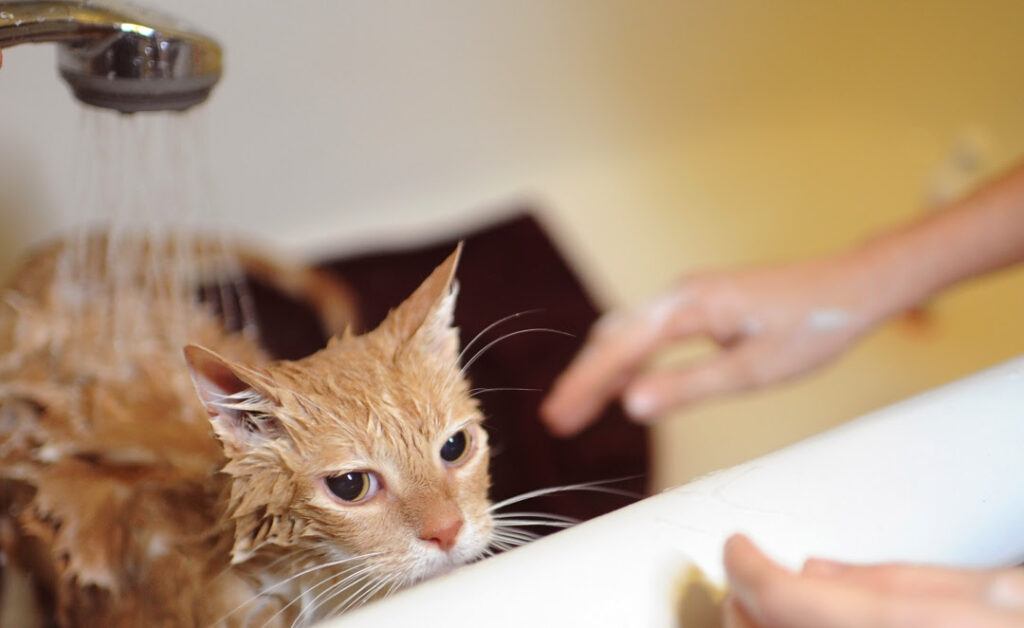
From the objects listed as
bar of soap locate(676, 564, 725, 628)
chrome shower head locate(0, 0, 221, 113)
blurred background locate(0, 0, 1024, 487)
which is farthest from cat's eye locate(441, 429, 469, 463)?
blurred background locate(0, 0, 1024, 487)

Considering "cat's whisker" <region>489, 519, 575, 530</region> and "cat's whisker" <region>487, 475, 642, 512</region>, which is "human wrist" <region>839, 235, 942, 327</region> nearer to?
"cat's whisker" <region>487, 475, 642, 512</region>

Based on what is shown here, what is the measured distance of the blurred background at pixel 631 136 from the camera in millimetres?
1057

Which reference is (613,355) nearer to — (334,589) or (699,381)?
(699,381)

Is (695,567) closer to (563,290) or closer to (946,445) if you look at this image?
(946,445)

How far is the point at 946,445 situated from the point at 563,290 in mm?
564

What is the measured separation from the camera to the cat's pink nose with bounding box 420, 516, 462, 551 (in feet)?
1.52

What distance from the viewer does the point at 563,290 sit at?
1044mm

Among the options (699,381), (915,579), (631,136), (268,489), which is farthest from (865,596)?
(631,136)

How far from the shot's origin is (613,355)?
2.87 feet

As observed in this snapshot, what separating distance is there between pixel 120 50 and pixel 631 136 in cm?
103

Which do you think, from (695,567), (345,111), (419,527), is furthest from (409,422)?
(345,111)

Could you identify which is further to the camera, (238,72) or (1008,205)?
(238,72)

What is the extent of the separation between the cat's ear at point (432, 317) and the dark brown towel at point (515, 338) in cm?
2

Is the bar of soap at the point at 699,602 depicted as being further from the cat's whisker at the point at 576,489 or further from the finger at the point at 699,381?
the finger at the point at 699,381
